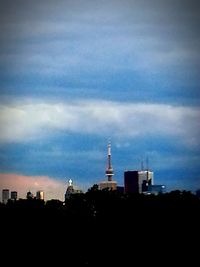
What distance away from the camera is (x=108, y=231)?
63.1 metres

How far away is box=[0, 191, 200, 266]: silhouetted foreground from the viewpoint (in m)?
60.6

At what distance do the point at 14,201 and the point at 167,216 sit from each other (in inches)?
712

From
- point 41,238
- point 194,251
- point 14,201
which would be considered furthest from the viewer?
point 14,201

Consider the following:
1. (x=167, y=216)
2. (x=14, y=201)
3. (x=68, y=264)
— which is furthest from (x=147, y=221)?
(x=14, y=201)

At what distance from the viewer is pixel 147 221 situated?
63.0 metres

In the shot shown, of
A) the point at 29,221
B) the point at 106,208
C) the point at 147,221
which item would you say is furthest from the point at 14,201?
the point at 147,221

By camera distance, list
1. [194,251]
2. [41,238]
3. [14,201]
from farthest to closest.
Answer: [14,201] < [41,238] < [194,251]

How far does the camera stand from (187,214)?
63250mm

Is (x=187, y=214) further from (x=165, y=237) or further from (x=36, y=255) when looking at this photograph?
(x=36, y=255)

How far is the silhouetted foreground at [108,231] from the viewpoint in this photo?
199 ft

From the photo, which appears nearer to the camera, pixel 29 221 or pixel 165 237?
pixel 165 237

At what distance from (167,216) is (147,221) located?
1.78 meters

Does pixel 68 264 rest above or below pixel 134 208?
below

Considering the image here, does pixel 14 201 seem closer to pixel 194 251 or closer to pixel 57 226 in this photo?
pixel 57 226
